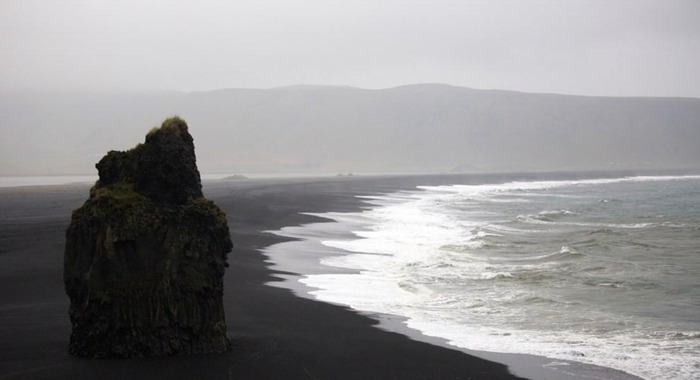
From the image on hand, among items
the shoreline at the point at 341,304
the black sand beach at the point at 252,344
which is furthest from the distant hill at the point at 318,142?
the black sand beach at the point at 252,344

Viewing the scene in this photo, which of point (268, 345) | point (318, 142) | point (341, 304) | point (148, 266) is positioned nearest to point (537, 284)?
point (341, 304)

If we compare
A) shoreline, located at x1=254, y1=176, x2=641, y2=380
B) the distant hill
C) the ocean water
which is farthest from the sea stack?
the distant hill

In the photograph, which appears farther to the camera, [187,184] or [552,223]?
[552,223]

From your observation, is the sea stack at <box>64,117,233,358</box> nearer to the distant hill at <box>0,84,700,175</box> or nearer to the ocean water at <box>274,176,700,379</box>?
the ocean water at <box>274,176,700,379</box>

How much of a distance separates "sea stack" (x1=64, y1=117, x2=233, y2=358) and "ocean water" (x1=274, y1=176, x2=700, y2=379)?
3.51 metres

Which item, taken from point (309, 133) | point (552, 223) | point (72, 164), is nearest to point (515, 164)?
point (309, 133)

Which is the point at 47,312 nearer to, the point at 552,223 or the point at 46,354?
the point at 46,354

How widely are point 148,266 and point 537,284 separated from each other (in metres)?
9.80

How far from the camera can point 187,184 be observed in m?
10.2

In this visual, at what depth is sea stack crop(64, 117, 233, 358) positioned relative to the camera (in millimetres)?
9422

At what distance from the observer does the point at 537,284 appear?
1730 cm

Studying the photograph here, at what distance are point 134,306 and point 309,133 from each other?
178177 millimetres

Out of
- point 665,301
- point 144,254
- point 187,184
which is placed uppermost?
point 187,184

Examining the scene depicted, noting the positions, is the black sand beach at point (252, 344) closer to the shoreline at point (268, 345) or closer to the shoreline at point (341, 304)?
the shoreline at point (268, 345)
